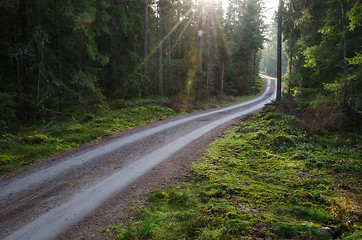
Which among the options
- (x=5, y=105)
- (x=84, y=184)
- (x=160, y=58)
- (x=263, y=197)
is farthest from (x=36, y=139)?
(x=160, y=58)

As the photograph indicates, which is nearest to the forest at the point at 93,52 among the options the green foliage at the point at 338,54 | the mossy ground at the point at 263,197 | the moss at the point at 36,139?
the moss at the point at 36,139

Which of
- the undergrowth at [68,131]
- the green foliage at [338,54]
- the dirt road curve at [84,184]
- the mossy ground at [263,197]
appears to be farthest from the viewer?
the green foliage at [338,54]

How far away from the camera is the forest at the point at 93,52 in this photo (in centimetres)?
1234

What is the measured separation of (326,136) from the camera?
10695mm

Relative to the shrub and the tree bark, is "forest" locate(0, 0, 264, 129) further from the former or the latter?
the shrub

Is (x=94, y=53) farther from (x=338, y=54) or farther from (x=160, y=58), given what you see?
(x=338, y=54)

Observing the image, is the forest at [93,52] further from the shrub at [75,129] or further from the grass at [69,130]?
the shrub at [75,129]

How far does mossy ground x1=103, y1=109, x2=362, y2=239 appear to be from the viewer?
4.46 metres

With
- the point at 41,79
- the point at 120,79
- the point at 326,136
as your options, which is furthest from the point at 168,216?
the point at 120,79

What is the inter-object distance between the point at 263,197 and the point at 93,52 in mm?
13882

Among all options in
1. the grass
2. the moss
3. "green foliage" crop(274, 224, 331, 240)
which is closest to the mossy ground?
"green foliage" crop(274, 224, 331, 240)

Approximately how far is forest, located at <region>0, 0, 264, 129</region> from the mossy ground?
28.7 ft

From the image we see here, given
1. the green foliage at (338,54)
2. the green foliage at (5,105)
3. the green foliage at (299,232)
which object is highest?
the green foliage at (338,54)

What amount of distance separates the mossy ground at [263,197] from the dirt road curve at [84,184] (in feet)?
2.76
